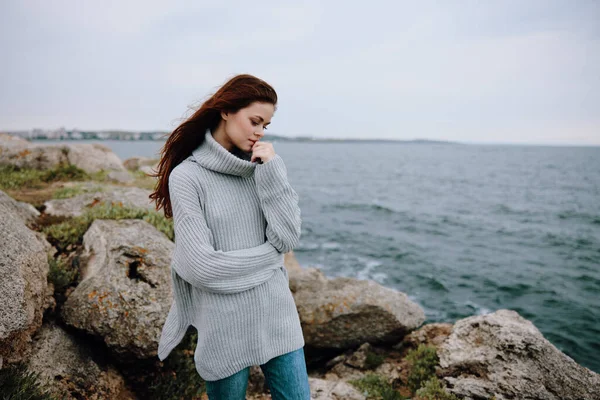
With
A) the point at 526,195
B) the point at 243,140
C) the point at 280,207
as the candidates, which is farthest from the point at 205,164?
the point at 526,195

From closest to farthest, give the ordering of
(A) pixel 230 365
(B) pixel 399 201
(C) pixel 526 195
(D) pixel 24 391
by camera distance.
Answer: (A) pixel 230 365
(D) pixel 24 391
(B) pixel 399 201
(C) pixel 526 195

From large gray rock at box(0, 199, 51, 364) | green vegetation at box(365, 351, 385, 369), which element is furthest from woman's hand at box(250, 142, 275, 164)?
green vegetation at box(365, 351, 385, 369)

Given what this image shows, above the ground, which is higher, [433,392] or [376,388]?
[433,392]

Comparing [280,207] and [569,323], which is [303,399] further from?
[569,323]

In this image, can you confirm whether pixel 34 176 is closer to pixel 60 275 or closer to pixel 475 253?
pixel 60 275

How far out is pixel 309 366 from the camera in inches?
277

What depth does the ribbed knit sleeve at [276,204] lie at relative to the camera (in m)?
2.59

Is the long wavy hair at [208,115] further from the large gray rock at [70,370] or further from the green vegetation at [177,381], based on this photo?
the green vegetation at [177,381]

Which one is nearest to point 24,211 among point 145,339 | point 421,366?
point 145,339

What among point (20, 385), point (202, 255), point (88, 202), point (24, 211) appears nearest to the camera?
point (202, 255)

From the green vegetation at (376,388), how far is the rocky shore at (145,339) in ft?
0.06

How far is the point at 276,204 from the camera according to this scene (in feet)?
8.59

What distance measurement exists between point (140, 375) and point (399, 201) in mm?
34045

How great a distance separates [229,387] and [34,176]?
12402mm
